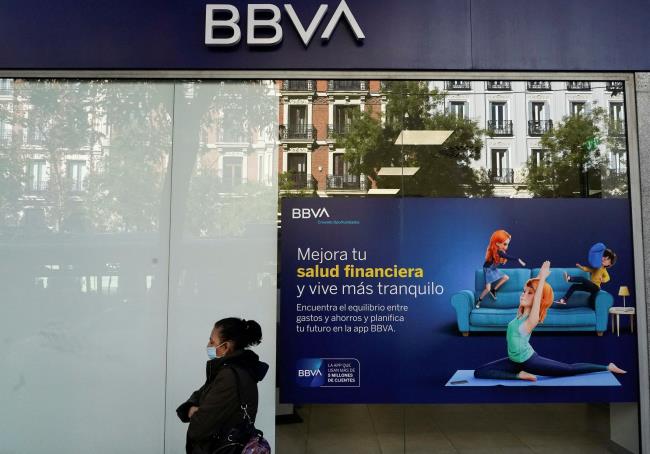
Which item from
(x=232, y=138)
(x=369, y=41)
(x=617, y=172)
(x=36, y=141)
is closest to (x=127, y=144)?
(x=36, y=141)

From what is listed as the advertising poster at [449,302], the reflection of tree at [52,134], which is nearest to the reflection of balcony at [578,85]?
the advertising poster at [449,302]

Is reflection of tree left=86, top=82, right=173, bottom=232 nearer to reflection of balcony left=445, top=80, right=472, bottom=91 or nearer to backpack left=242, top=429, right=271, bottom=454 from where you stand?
backpack left=242, top=429, right=271, bottom=454

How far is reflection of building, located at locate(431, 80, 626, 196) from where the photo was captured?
19.0ft

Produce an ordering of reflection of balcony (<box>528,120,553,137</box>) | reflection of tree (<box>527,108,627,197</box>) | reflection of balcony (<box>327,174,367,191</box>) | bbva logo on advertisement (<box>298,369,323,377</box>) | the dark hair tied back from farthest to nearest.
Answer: reflection of balcony (<box>528,120,553,137</box>)
reflection of tree (<box>527,108,627,197</box>)
reflection of balcony (<box>327,174,367,191</box>)
bbva logo on advertisement (<box>298,369,323,377</box>)
the dark hair tied back

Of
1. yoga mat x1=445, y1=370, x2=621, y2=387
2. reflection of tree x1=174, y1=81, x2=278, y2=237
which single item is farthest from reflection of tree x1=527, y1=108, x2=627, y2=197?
reflection of tree x1=174, y1=81, x2=278, y2=237

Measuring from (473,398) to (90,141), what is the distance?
5.14m

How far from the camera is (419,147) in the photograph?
227 inches

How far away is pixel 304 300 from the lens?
5.55m

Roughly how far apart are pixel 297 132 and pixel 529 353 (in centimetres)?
353

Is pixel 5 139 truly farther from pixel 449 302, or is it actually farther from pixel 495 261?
pixel 495 261

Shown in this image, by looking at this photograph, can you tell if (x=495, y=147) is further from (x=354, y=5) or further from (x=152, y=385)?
(x=152, y=385)

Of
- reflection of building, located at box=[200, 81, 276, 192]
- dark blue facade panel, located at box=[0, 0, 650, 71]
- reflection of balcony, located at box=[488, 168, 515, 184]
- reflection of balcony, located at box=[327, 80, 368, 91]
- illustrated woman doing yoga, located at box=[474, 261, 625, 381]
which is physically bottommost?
illustrated woman doing yoga, located at box=[474, 261, 625, 381]

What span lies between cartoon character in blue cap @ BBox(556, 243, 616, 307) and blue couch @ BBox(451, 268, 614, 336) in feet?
0.15

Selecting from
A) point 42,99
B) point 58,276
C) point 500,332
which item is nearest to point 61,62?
point 42,99
